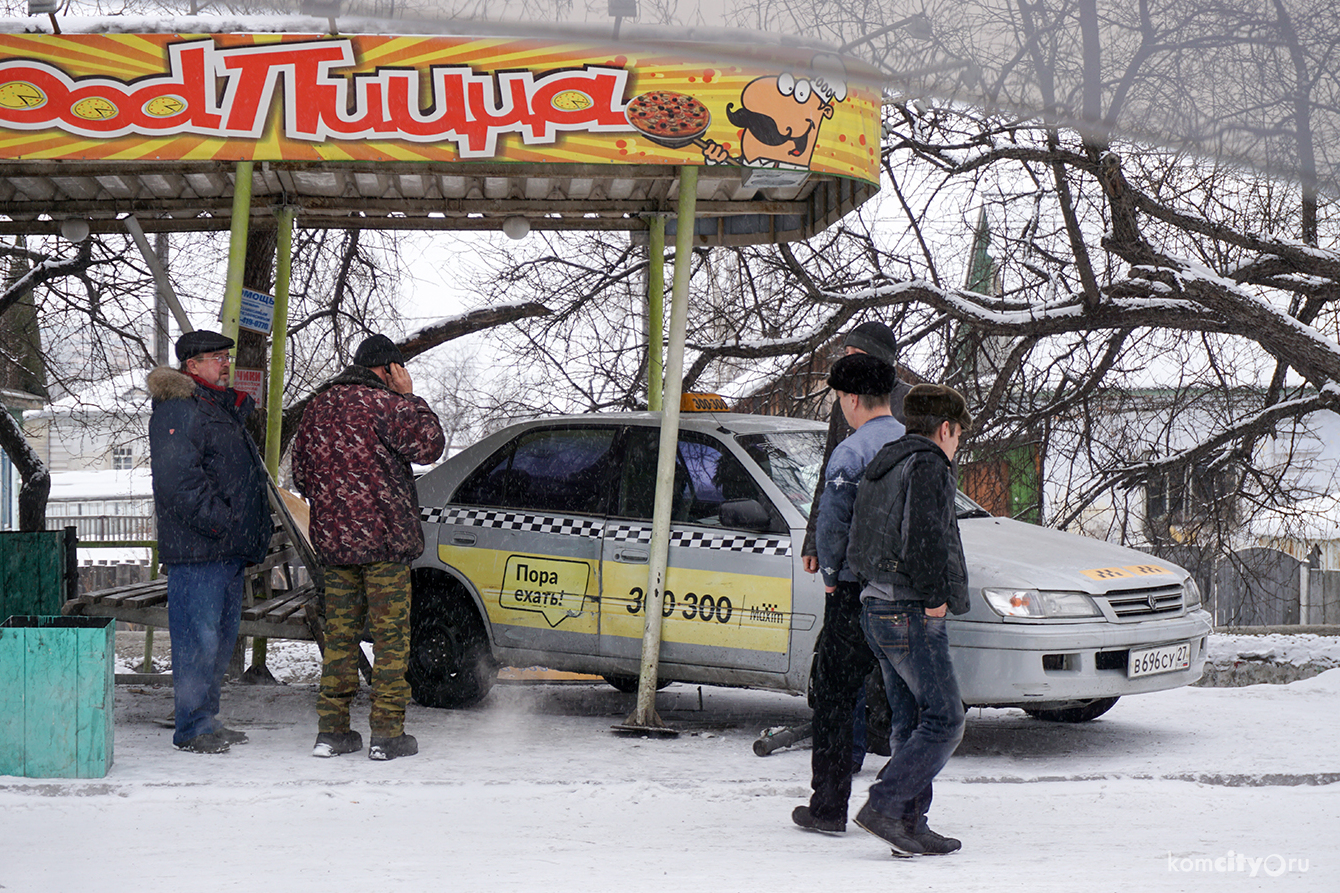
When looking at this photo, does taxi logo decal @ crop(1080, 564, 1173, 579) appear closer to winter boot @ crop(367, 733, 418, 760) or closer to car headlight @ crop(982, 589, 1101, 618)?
car headlight @ crop(982, 589, 1101, 618)

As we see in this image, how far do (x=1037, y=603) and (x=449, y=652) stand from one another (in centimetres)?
322

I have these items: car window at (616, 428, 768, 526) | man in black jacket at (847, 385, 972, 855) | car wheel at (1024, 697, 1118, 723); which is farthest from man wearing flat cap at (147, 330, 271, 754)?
car wheel at (1024, 697, 1118, 723)

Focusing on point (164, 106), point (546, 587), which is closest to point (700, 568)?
point (546, 587)

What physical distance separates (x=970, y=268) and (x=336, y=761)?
9.86 metres

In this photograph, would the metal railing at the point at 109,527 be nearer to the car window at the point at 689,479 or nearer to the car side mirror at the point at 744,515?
the car window at the point at 689,479

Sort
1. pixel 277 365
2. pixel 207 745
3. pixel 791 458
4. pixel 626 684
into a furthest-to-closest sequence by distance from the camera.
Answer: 1. pixel 277 365
2. pixel 626 684
3. pixel 791 458
4. pixel 207 745

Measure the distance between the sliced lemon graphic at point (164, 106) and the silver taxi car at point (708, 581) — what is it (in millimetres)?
2383

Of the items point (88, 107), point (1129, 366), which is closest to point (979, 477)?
point (1129, 366)

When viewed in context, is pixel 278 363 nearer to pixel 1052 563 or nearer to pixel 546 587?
pixel 546 587

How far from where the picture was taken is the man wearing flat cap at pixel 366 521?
5.49 metres

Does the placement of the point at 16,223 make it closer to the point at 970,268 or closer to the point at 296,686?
the point at 296,686

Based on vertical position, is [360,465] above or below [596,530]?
above

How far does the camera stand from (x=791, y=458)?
6.62 m

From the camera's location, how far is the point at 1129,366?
13.1 m
